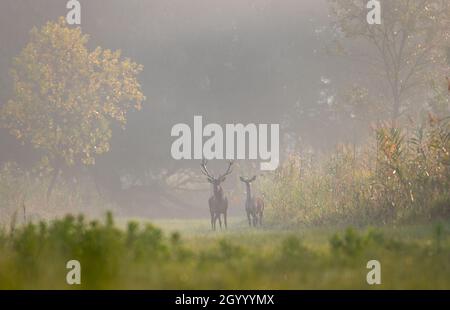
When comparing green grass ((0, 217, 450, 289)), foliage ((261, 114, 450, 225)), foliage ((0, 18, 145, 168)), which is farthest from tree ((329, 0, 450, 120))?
green grass ((0, 217, 450, 289))

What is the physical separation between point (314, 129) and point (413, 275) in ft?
115

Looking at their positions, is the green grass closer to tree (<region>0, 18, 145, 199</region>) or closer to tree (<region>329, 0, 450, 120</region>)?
tree (<region>329, 0, 450, 120</region>)

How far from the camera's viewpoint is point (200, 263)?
8.23 m

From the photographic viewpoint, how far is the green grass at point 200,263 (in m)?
7.13

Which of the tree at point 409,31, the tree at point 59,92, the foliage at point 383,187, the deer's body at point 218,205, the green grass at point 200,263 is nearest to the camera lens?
the green grass at point 200,263

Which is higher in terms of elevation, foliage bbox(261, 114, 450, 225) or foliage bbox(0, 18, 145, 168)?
foliage bbox(0, 18, 145, 168)

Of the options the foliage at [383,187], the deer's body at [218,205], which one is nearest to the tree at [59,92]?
the deer's body at [218,205]

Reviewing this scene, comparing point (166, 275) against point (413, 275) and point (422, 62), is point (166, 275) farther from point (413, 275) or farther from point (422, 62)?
point (422, 62)

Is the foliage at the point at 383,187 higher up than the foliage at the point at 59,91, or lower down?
lower down

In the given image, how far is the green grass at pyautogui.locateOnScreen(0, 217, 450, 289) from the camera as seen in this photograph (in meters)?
7.13

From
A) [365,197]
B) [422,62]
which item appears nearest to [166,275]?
[365,197]

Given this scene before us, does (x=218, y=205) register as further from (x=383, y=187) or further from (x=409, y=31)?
(x=409, y=31)

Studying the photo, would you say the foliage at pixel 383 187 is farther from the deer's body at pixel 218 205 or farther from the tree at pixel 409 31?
the tree at pixel 409 31
